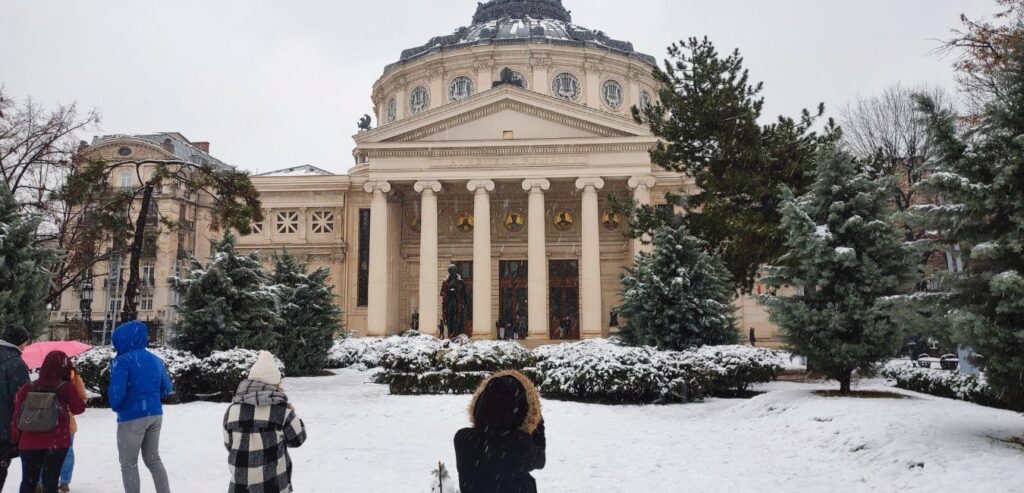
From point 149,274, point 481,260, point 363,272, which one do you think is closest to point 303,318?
point 481,260

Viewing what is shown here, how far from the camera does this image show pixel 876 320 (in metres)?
12.7

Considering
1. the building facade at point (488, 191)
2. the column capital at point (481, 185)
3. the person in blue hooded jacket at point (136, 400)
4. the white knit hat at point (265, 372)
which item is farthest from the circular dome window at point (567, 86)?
the white knit hat at point (265, 372)

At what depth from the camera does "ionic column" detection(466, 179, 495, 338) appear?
36.1 m

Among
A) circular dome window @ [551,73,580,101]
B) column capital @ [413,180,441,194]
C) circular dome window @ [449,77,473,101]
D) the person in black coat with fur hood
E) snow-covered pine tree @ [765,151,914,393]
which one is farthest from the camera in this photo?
circular dome window @ [449,77,473,101]

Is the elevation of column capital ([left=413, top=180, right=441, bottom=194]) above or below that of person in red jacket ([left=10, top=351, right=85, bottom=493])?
above

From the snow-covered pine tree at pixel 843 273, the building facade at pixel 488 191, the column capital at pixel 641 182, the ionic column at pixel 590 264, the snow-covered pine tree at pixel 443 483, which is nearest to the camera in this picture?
the snow-covered pine tree at pixel 443 483

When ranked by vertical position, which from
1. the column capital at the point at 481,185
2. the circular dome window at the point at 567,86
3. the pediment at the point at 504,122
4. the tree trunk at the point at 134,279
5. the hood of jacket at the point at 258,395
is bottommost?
the hood of jacket at the point at 258,395

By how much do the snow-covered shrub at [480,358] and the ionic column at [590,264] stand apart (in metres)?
17.5

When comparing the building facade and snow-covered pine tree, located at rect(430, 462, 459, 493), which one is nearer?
snow-covered pine tree, located at rect(430, 462, 459, 493)

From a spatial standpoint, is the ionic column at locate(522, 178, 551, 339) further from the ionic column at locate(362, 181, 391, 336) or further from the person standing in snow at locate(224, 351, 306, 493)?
the person standing in snow at locate(224, 351, 306, 493)

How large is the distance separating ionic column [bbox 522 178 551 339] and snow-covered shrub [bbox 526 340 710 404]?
19.1 meters

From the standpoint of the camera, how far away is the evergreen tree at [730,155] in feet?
63.8

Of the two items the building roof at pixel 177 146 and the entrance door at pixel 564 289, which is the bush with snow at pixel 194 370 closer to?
the entrance door at pixel 564 289

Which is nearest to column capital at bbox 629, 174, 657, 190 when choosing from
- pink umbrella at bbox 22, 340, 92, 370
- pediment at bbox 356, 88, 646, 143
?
pediment at bbox 356, 88, 646, 143
